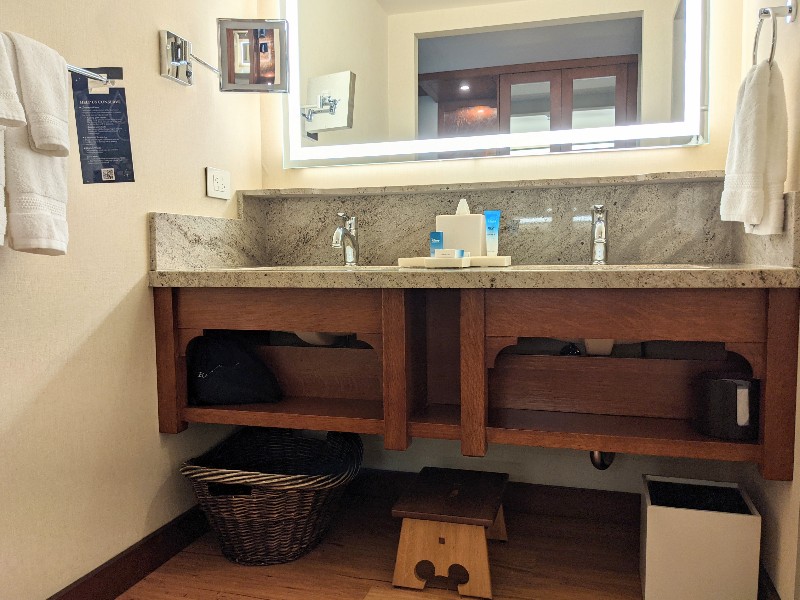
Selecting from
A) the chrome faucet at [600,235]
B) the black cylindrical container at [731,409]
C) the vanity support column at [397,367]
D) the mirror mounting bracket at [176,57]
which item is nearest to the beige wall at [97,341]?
the mirror mounting bracket at [176,57]

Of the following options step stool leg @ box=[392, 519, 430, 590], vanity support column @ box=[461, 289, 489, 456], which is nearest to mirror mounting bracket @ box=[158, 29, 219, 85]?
vanity support column @ box=[461, 289, 489, 456]

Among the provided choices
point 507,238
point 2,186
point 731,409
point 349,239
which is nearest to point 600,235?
point 507,238

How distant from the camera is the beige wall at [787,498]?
49.7 inches

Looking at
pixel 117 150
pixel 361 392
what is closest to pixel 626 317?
pixel 361 392

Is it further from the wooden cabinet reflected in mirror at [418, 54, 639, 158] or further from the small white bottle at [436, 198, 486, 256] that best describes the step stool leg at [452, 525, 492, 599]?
the wooden cabinet reflected in mirror at [418, 54, 639, 158]

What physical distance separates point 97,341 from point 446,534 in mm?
976

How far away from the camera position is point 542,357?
1.69 metres

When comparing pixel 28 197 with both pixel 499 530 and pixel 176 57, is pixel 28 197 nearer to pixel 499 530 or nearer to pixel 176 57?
pixel 176 57

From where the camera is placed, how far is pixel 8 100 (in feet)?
3.47

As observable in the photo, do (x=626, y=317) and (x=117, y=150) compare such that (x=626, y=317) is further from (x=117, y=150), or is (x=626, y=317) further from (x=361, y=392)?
(x=117, y=150)

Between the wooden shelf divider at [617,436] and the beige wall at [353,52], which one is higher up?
the beige wall at [353,52]

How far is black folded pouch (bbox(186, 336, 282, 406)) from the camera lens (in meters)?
1.71

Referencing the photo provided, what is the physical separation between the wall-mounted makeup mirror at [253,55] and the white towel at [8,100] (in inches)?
32.5

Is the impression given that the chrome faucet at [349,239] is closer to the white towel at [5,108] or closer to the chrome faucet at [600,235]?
the chrome faucet at [600,235]
